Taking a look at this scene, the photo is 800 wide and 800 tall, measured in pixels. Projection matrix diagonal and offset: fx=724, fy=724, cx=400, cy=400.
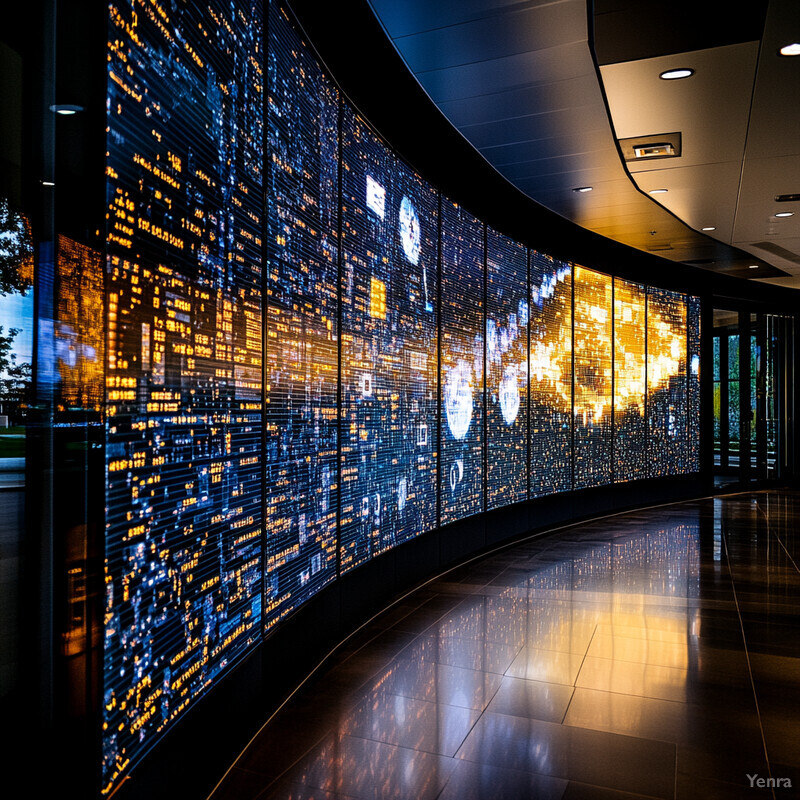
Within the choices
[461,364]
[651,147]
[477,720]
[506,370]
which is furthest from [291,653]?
[651,147]

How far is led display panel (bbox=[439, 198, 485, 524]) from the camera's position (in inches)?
221

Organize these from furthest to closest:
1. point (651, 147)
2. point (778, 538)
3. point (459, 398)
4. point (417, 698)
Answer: point (778, 538)
point (459, 398)
point (651, 147)
point (417, 698)

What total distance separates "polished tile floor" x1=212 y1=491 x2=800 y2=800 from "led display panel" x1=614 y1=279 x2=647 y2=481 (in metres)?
3.50

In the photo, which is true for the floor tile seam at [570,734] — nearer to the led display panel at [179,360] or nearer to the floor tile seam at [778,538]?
the led display panel at [179,360]

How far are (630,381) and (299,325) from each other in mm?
6948

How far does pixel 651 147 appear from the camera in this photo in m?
5.29

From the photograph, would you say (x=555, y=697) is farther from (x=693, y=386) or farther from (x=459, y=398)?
(x=693, y=386)

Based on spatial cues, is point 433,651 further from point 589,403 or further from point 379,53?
point 589,403

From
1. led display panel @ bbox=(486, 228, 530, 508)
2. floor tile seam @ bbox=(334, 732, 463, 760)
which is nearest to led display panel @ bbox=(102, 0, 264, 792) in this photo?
floor tile seam @ bbox=(334, 732, 463, 760)

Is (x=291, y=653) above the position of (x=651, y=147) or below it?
below

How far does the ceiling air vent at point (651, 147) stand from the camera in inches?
201

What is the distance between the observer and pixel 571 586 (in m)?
5.27

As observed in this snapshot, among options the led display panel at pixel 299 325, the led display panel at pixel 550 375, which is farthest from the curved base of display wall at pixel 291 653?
the led display panel at pixel 550 375

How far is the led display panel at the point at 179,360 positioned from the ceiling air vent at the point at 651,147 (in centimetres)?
325
